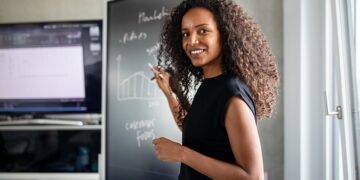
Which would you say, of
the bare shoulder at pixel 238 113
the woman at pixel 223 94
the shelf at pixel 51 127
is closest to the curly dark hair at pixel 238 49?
the woman at pixel 223 94

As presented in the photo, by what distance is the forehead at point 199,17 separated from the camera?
3.18ft

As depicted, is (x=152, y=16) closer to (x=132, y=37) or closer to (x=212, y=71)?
(x=132, y=37)

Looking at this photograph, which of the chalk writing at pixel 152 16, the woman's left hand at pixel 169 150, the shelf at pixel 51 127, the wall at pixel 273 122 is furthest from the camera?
the shelf at pixel 51 127

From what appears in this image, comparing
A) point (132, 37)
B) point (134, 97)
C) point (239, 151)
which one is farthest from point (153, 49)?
point (239, 151)

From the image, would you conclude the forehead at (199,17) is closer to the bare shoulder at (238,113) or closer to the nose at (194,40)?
the nose at (194,40)

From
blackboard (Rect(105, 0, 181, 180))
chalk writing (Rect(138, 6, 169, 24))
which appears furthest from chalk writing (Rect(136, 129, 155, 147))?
chalk writing (Rect(138, 6, 169, 24))

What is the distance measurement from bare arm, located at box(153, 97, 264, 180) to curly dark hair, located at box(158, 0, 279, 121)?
0.15m

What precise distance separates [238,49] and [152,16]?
0.85 m

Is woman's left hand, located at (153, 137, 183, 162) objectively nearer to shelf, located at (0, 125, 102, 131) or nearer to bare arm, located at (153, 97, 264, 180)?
bare arm, located at (153, 97, 264, 180)

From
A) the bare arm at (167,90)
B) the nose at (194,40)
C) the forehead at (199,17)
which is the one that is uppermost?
the forehead at (199,17)

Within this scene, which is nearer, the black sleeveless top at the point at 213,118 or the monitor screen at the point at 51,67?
the black sleeveless top at the point at 213,118

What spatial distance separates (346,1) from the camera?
132 centimetres

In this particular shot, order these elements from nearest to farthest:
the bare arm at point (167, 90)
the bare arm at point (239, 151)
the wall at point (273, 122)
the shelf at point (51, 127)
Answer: the bare arm at point (239, 151), the bare arm at point (167, 90), the wall at point (273, 122), the shelf at point (51, 127)

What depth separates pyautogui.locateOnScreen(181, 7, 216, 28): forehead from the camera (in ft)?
3.18
